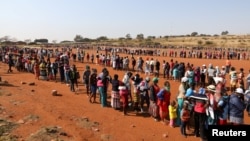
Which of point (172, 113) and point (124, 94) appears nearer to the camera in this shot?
point (172, 113)

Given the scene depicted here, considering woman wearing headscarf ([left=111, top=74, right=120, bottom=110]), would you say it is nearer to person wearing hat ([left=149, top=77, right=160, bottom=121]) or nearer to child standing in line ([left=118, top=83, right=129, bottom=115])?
child standing in line ([left=118, top=83, right=129, bottom=115])

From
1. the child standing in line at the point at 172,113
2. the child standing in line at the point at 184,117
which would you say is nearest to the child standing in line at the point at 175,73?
the child standing in line at the point at 172,113

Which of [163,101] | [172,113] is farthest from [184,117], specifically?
[163,101]

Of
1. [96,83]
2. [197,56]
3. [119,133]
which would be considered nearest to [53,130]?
[119,133]

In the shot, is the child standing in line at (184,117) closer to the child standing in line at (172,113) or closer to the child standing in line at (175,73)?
the child standing in line at (172,113)

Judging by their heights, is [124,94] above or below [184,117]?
above

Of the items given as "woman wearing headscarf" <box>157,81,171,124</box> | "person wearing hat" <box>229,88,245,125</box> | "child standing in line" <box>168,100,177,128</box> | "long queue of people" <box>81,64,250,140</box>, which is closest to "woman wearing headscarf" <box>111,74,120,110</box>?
"long queue of people" <box>81,64,250,140</box>

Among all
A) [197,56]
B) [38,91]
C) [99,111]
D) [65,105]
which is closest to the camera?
[99,111]

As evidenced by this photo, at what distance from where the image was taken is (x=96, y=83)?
14828mm

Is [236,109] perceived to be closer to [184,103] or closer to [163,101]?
[184,103]

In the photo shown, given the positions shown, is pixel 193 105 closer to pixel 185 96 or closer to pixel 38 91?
pixel 185 96

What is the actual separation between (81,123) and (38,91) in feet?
23.3

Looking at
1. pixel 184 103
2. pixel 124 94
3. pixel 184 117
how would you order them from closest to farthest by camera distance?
pixel 184 117, pixel 184 103, pixel 124 94

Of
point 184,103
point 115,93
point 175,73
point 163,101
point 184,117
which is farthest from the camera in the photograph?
point 175,73
